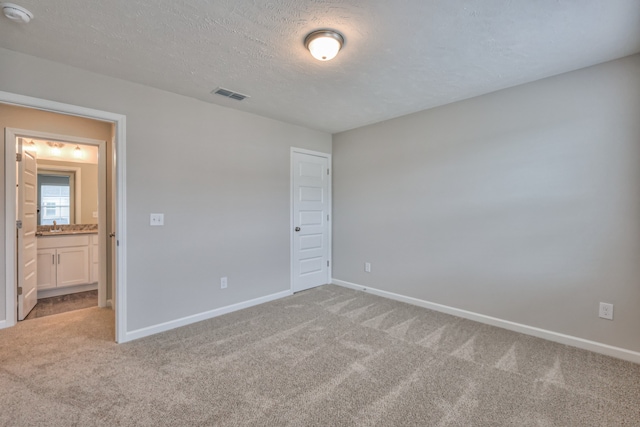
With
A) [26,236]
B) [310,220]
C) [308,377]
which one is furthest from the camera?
[310,220]

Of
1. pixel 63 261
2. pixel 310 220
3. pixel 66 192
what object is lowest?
pixel 63 261

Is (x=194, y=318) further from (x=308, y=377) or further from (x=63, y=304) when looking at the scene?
(x=63, y=304)

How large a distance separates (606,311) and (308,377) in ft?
8.30

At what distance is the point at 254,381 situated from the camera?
204cm

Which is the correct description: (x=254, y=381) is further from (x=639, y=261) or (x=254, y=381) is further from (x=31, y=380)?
(x=639, y=261)

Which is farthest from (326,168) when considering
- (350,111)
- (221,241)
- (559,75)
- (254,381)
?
(254,381)

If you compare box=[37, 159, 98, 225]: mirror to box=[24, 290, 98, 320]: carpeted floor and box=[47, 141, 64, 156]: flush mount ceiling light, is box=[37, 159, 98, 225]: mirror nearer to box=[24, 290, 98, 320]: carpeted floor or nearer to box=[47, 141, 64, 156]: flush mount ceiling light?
box=[47, 141, 64, 156]: flush mount ceiling light

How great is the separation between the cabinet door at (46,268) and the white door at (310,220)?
338 cm

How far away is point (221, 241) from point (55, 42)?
84.5 inches

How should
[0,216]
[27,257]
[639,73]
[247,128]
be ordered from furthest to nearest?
[247,128] < [27,257] < [0,216] < [639,73]

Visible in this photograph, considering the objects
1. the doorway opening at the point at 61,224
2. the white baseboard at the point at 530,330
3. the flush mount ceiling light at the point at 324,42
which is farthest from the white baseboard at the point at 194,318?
the flush mount ceiling light at the point at 324,42

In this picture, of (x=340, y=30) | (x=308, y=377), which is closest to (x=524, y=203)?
(x=340, y=30)

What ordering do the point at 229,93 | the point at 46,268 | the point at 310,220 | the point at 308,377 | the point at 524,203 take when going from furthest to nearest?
the point at 310,220, the point at 46,268, the point at 229,93, the point at 524,203, the point at 308,377

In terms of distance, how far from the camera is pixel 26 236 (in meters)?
3.21
